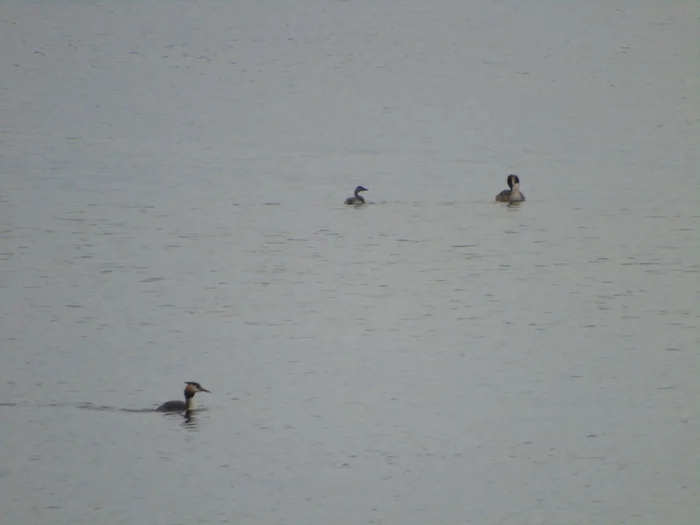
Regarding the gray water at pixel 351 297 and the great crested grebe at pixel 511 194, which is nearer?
the gray water at pixel 351 297

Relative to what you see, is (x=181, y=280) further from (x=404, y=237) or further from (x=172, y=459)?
(x=172, y=459)

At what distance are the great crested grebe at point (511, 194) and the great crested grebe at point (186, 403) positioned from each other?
40.3ft

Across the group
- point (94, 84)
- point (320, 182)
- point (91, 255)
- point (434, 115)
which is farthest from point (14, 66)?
point (91, 255)

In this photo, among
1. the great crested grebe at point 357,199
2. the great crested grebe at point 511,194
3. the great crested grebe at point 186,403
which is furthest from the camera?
the great crested grebe at point 511,194

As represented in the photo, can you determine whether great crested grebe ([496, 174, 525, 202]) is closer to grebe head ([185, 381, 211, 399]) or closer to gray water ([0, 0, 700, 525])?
gray water ([0, 0, 700, 525])

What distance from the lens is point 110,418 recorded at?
1688 centimetres

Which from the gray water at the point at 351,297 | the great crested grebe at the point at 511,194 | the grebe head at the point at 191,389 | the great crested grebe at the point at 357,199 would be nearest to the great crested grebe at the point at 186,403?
the grebe head at the point at 191,389

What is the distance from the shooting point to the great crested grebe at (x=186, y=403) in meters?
17.0

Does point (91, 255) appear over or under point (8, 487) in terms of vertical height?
over

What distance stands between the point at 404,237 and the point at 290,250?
2.12m

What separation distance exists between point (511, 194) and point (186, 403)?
1256 centimetres

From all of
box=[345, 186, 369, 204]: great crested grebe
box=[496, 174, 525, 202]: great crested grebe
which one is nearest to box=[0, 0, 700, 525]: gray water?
box=[345, 186, 369, 204]: great crested grebe

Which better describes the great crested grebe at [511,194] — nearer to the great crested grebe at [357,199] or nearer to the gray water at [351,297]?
the gray water at [351,297]

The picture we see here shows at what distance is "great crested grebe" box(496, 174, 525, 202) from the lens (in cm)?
2836
